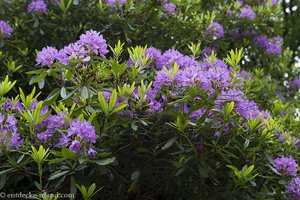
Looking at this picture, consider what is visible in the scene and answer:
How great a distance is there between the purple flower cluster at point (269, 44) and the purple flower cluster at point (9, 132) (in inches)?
125

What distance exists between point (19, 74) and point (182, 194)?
1.65 m

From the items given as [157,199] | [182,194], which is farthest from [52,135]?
[157,199]

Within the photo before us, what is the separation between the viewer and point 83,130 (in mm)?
2029

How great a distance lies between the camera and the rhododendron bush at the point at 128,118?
85.1 inches

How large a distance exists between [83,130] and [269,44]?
10.8ft

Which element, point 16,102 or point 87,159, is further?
point 16,102

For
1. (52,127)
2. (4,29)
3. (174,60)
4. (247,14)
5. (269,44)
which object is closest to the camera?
(52,127)

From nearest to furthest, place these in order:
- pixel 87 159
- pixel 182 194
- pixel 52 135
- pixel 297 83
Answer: pixel 87 159 → pixel 52 135 → pixel 182 194 → pixel 297 83

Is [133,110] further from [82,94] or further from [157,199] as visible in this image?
[157,199]

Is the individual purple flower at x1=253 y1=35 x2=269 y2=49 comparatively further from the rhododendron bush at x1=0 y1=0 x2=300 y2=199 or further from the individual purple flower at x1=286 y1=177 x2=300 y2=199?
the individual purple flower at x1=286 y1=177 x2=300 y2=199

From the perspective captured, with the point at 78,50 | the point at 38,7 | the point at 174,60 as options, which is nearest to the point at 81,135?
the point at 78,50

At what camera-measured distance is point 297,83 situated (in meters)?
5.22

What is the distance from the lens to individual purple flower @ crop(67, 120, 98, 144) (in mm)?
2030

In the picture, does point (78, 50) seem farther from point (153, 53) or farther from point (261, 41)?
point (261, 41)
